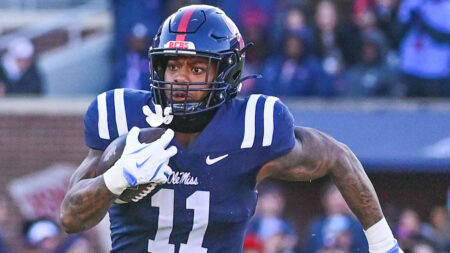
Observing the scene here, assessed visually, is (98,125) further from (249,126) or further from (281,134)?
(281,134)

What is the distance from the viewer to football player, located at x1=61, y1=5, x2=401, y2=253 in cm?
374

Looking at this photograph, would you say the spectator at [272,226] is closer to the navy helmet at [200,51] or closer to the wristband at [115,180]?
Result: the navy helmet at [200,51]

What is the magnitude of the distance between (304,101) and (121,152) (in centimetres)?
490

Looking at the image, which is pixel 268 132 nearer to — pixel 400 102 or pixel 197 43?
pixel 197 43

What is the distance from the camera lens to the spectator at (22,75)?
902cm

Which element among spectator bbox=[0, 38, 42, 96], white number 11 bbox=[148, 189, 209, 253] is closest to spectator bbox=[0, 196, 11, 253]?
spectator bbox=[0, 38, 42, 96]

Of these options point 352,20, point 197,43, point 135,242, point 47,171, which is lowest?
point 47,171

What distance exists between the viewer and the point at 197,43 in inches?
148

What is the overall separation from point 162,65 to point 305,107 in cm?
451

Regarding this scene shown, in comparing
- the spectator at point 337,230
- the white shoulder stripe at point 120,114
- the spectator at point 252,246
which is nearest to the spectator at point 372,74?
the spectator at point 337,230

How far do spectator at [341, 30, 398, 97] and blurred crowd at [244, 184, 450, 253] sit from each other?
957 millimetres

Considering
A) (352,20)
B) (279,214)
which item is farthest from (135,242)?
(352,20)

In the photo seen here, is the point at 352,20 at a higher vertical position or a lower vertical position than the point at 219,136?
lower

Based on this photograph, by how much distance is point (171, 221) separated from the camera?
375cm
